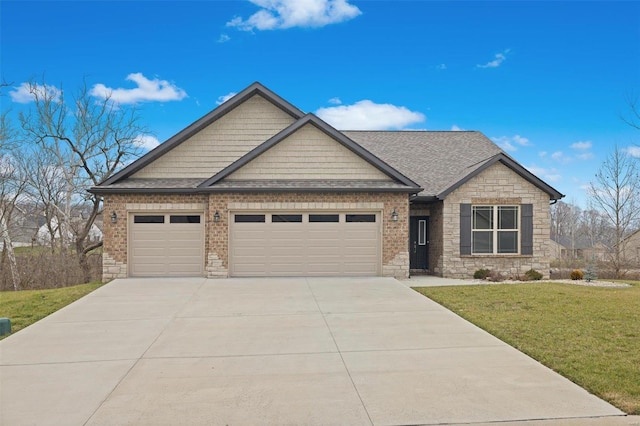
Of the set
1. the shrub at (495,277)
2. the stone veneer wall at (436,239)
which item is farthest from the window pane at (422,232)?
the shrub at (495,277)

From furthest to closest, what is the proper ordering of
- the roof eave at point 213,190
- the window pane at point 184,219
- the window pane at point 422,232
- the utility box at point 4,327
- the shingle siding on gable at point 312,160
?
the window pane at point 422,232
the shingle siding on gable at point 312,160
the window pane at point 184,219
the roof eave at point 213,190
the utility box at point 4,327

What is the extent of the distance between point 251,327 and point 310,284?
183 inches

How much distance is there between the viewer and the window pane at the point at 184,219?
14367 millimetres

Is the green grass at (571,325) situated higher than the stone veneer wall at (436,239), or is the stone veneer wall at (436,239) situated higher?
the stone veneer wall at (436,239)

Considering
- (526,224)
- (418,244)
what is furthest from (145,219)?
(526,224)

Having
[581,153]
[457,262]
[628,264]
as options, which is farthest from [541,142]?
[457,262]

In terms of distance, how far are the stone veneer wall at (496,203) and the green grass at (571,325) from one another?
2207 millimetres

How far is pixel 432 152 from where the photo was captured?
1934cm

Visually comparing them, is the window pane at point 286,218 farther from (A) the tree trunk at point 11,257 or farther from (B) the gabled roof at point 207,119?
(A) the tree trunk at point 11,257

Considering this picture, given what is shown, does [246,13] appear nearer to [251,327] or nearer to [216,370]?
[251,327]

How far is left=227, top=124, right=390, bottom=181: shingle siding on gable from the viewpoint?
14484 mm

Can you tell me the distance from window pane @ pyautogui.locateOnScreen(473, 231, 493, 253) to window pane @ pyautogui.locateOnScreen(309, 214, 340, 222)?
509cm

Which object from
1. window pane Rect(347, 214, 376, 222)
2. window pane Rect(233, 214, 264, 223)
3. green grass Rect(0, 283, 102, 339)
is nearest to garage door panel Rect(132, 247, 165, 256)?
green grass Rect(0, 283, 102, 339)

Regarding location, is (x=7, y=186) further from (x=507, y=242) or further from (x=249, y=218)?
(x=507, y=242)
